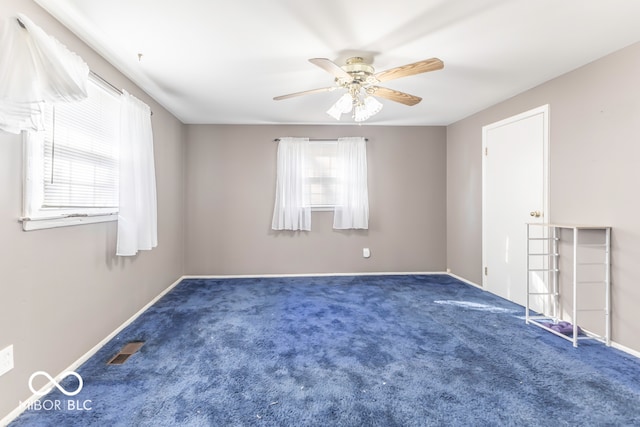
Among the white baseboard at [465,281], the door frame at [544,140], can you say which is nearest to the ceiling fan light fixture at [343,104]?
the door frame at [544,140]

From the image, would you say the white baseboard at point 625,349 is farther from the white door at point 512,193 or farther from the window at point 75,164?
the window at point 75,164

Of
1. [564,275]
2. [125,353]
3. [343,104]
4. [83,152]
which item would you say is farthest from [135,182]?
[564,275]

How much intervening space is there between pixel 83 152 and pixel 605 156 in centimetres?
391

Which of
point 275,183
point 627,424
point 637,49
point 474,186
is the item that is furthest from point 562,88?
point 275,183

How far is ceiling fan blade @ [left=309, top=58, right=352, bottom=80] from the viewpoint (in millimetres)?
1860

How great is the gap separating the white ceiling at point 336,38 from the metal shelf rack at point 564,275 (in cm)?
138

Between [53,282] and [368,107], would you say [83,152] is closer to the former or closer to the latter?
[53,282]

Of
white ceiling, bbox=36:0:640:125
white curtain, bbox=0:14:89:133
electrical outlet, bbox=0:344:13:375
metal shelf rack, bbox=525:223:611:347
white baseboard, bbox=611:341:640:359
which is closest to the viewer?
white curtain, bbox=0:14:89:133

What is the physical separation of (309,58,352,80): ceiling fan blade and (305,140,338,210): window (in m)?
2.17

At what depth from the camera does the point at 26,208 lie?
1.62 metres

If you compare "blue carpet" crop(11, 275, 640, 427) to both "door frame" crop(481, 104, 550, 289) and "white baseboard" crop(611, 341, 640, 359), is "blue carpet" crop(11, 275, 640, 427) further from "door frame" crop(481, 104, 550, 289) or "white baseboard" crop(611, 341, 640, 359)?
"door frame" crop(481, 104, 550, 289)

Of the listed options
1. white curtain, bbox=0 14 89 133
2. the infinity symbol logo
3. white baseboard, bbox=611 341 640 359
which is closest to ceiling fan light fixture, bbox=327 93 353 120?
white curtain, bbox=0 14 89 133

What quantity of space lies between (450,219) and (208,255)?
366cm

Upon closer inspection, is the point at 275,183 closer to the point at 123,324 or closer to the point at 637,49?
the point at 123,324
